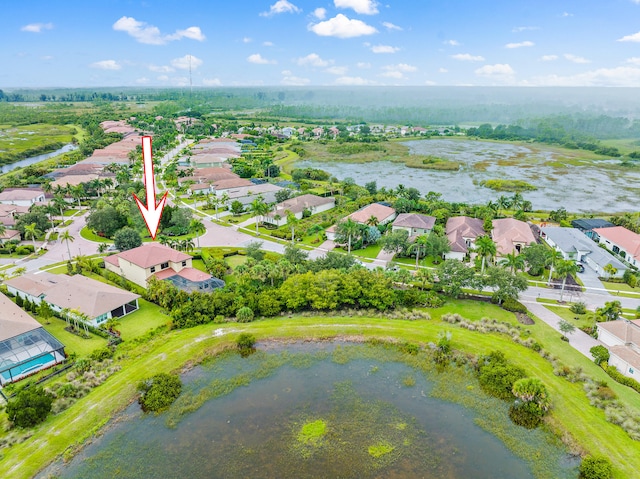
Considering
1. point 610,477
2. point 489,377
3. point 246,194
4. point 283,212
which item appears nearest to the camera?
point 610,477

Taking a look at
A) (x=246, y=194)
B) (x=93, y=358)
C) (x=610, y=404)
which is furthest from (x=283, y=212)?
(x=610, y=404)

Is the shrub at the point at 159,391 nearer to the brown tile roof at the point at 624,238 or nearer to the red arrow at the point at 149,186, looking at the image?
the red arrow at the point at 149,186

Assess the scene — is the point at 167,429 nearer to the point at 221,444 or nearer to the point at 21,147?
the point at 221,444

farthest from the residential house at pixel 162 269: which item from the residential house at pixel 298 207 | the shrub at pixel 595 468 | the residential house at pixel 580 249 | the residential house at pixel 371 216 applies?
the residential house at pixel 580 249

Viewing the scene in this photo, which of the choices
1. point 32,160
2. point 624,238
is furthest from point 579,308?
point 32,160

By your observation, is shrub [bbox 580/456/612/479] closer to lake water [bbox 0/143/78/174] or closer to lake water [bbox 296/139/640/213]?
lake water [bbox 296/139/640/213]

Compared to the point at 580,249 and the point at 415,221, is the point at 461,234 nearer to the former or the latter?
the point at 415,221
